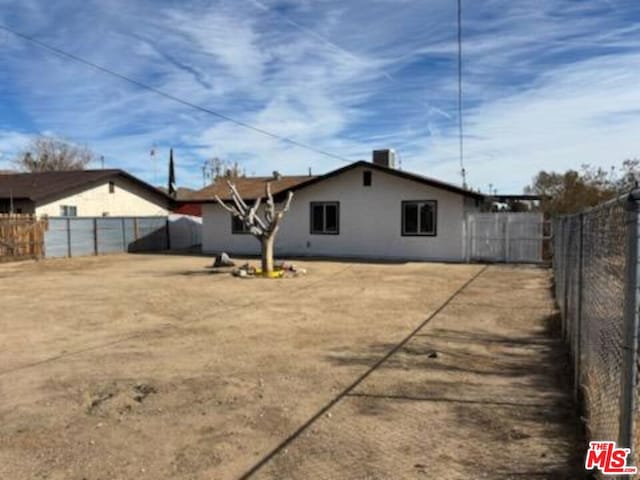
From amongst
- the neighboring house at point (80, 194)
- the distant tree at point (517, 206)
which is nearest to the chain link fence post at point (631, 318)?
the neighboring house at point (80, 194)

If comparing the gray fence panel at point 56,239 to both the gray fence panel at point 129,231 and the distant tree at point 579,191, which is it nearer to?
the gray fence panel at point 129,231

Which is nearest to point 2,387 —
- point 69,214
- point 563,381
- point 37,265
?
point 563,381

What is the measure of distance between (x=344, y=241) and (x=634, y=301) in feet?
64.1

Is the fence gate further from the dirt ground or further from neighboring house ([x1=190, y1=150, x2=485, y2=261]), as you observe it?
the dirt ground

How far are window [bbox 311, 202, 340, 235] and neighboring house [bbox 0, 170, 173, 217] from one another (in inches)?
502

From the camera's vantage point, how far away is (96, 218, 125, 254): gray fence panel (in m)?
25.4

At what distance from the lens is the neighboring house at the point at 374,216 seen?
20156 mm

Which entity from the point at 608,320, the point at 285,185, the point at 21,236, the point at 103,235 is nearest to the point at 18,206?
the point at 103,235

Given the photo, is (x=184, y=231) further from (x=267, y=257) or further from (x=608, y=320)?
(x=608, y=320)

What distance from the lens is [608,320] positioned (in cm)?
364

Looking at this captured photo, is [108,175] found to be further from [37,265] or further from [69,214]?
[37,265]

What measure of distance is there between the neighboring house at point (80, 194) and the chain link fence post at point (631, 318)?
27.0 metres

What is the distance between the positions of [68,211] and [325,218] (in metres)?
13.7

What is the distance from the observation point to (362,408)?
4.87 metres
